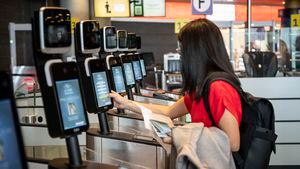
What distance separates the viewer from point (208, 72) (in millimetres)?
2467

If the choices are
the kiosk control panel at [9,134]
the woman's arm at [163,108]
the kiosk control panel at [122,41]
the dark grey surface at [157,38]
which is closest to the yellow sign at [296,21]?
the kiosk control panel at [122,41]

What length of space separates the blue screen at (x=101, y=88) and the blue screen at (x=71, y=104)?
2.30 ft

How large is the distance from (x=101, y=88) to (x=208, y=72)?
2.89 ft

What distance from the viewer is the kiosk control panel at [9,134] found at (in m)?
1.54

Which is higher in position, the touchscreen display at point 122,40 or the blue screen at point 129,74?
the touchscreen display at point 122,40

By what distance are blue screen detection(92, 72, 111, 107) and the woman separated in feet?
2.34

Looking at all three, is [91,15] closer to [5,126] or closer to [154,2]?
[154,2]

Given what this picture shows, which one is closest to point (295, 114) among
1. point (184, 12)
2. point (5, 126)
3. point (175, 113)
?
point (175, 113)

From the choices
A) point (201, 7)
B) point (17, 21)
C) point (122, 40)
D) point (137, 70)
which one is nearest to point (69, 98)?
point (122, 40)

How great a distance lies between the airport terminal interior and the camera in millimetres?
2262

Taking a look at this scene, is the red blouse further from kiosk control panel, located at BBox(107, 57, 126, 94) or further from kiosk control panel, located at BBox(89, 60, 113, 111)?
kiosk control panel, located at BBox(107, 57, 126, 94)

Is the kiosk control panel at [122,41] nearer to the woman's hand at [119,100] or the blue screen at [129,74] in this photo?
the blue screen at [129,74]

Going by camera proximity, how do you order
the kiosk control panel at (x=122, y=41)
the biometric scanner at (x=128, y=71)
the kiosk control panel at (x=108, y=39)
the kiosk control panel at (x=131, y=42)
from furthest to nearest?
the kiosk control panel at (x=131, y=42) → the kiosk control panel at (x=122, y=41) → the biometric scanner at (x=128, y=71) → the kiosk control panel at (x=108, y=39)

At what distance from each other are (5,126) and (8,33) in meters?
9.17
